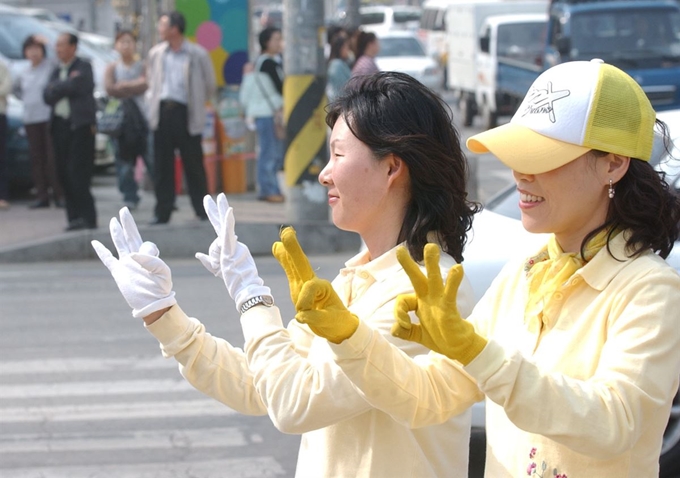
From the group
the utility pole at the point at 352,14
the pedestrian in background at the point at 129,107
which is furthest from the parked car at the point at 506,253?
the utility pole at the point at 352,14

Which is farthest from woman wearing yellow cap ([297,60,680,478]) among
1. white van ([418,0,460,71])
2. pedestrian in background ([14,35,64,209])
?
white van ([418,0,460,71])

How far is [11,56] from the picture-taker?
635 inches

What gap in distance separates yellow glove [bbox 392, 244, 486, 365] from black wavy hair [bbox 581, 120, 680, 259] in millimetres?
385

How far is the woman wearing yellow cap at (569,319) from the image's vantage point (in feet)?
6.16

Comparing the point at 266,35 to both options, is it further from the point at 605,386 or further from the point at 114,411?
the point at 605,386

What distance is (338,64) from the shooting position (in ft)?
44.8

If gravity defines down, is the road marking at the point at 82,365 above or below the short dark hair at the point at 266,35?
below

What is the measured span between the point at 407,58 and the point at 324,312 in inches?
1085

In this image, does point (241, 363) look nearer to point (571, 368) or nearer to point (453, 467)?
point (453, 467)

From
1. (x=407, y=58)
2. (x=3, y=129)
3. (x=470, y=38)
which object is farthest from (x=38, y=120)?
(x=407, y=58)

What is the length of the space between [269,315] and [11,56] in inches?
579

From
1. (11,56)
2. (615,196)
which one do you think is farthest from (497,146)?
(11,56)

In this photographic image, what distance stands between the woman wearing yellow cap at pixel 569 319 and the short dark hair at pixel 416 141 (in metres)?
0.24

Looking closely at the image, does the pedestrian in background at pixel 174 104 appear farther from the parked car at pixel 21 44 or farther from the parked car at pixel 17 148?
the parked car at pixel 21 44
